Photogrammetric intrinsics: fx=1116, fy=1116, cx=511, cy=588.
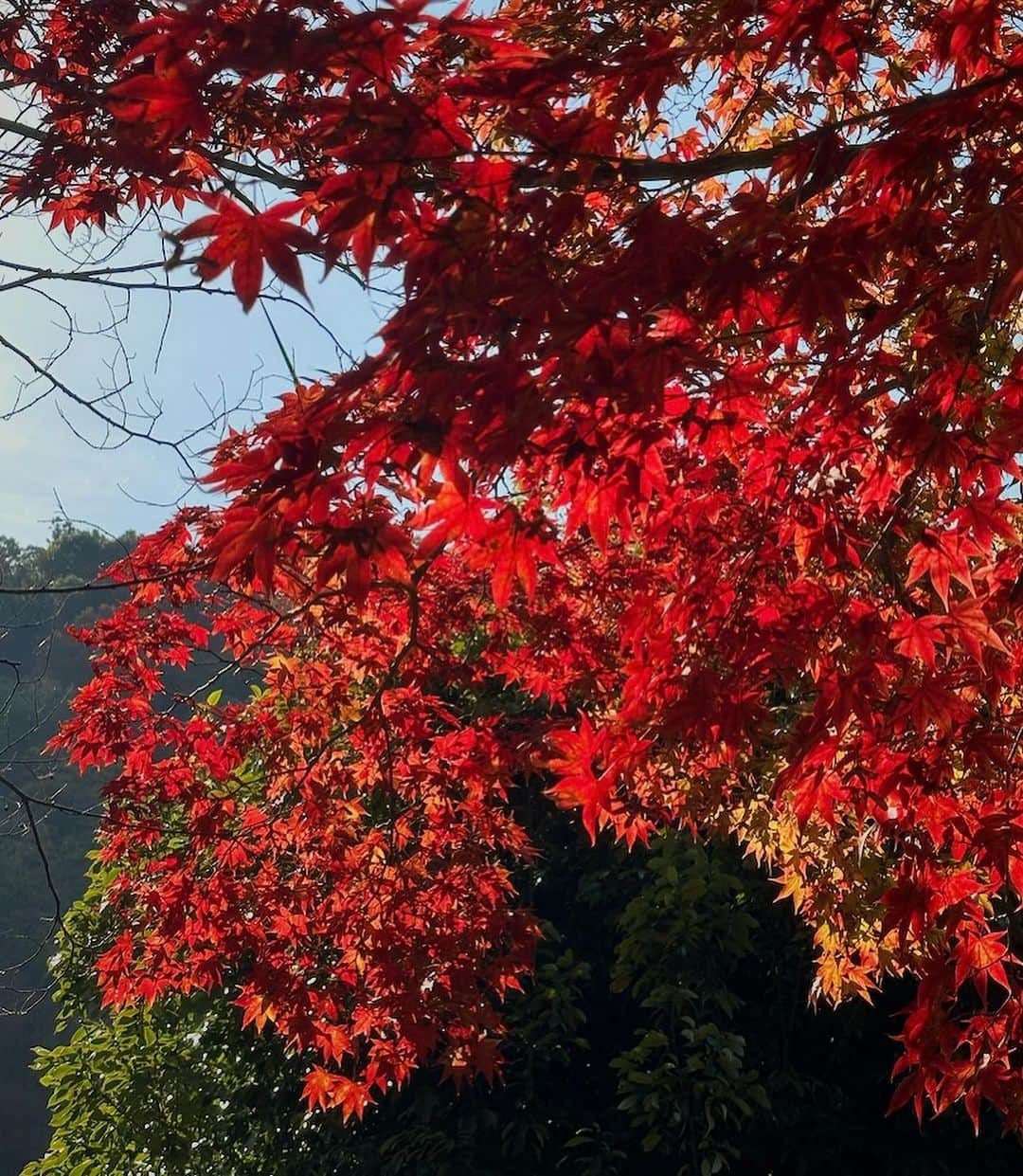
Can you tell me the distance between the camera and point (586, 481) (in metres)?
2.08

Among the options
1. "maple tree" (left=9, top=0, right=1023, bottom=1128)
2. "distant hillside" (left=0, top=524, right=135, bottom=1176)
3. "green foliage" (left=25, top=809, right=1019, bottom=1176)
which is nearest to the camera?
"maple tree" (left=9, top=0, right=1023, bottom=1128)

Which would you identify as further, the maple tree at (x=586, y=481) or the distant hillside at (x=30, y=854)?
the distant hillside at (x=30, y=854)

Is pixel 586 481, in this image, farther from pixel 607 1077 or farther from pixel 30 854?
pixel 30 854

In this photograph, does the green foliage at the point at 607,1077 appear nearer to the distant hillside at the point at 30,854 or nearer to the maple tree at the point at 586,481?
the maple tree at the point at 586,481

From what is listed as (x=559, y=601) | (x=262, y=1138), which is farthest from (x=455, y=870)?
(x=262, y=1138)

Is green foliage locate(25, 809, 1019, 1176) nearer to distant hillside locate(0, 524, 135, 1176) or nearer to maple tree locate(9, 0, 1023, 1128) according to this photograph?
maple tree locate(9, 0, 1023, 1128)

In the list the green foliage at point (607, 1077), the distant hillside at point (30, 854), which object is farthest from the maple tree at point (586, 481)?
the distant hillside at point (30, 854)

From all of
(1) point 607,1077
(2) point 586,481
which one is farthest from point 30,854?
(2) point 586,481

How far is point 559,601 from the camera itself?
3.71 meters

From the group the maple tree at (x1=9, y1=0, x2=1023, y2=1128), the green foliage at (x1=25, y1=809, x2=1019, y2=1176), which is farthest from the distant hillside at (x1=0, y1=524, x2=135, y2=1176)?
the maple tree at (x1=9, y1=0, x2=1023, y2=1128)

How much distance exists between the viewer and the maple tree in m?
1.75

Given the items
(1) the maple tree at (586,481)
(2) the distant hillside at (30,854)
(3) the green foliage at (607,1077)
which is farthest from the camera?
(2) the distant hillside at (30,854)

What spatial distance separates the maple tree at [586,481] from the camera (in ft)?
5.73

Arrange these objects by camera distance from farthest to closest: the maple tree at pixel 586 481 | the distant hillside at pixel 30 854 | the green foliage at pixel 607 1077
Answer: the distant hillside at pixel 30 854, the green foliage at pixel 607 1077, the maple tree at pixel 586 481
